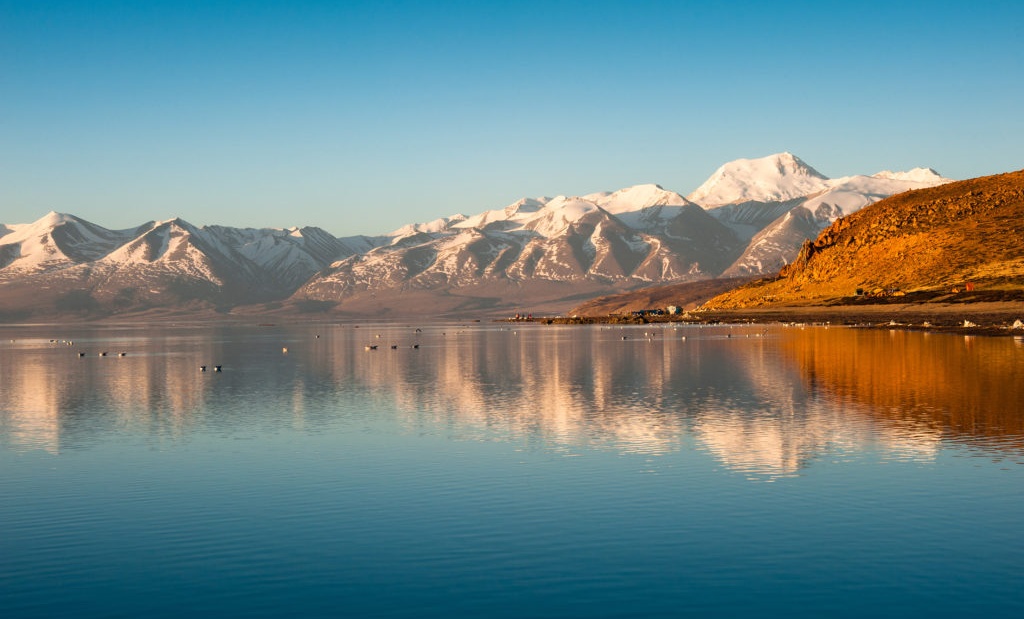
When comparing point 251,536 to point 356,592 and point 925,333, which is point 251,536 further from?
point 925,333

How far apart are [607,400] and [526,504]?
107ft

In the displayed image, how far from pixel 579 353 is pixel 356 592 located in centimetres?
10321

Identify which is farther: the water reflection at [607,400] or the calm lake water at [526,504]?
the water reflection at [607,400]

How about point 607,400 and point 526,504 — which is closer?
point 526,504

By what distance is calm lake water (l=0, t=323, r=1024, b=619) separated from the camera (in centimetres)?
2188

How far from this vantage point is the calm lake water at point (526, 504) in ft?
71.8

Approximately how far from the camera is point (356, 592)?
22.2 m

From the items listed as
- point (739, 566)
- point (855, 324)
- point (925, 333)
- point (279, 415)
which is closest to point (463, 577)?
point (739, 566)

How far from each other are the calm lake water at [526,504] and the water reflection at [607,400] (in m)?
0.40

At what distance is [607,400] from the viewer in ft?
207

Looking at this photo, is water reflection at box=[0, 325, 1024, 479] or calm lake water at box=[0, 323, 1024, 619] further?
water reflection at box=[0, 325, 1024, 479]

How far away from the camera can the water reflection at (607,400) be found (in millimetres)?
43938

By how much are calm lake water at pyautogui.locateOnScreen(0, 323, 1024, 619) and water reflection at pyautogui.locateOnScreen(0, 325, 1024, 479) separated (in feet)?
1.30

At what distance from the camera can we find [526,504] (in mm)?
30781
